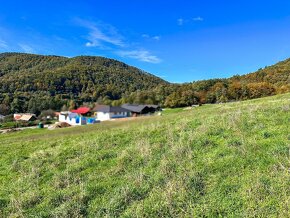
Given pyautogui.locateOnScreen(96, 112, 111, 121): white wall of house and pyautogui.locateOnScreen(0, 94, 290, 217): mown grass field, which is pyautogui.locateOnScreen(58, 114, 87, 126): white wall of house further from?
pyautogui.locateOnScreen(0, 94, 290, 217): mown grass field

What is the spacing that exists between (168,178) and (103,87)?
4129 inches

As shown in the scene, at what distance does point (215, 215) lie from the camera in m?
4.36

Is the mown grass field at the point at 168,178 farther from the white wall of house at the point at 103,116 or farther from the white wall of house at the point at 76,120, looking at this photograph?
the white wall of house at the point at 103,116

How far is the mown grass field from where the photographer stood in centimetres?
468

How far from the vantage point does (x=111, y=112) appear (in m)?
59.9

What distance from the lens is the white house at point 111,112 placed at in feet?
197

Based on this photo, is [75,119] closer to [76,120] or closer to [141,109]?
[76,120]

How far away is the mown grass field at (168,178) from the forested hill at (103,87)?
5828cm

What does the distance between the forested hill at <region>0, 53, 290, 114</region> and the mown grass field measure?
5828 centimetres

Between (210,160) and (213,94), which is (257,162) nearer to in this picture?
(210,160)

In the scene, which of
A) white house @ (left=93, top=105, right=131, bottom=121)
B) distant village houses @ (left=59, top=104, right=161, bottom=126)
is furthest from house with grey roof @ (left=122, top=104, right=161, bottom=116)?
white house @ (left=93, top=105, right=131, bottom=121)

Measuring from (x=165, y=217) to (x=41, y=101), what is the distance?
98.1 m

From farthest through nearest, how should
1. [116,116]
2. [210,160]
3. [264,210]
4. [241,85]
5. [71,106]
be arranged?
[71,106] < [241,85] < [116,116] < [210,160] < [264,210]

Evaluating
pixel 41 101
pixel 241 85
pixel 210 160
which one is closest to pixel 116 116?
pixel 241 85
